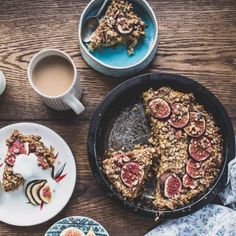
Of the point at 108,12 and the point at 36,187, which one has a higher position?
the point at 108,12

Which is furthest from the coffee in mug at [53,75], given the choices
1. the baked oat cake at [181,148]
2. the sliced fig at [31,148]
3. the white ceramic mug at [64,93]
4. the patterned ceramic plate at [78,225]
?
the patterned ceramic plate at [78,225]

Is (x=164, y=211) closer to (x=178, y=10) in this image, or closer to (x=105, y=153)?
(x=105, y=153)

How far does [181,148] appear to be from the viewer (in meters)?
3.23

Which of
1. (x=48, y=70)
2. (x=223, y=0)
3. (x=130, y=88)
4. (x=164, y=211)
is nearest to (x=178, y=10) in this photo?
(x=223, y=0)

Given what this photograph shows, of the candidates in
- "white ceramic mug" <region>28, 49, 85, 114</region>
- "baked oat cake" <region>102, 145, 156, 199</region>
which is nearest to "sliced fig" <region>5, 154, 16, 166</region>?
"white ceramic mug" <region>28, 49, 85, 114</region>

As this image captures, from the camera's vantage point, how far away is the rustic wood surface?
3326 mm

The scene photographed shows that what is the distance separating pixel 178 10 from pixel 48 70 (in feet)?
2.06

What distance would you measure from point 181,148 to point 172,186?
162 millimetres

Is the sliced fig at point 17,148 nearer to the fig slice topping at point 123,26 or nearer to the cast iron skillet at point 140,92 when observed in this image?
the cast iron skillet at point 140,92

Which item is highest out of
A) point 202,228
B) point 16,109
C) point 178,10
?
point 178,10

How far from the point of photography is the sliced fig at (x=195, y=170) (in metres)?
3.21

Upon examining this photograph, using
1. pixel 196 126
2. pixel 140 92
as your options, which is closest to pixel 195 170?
pixel 196 126

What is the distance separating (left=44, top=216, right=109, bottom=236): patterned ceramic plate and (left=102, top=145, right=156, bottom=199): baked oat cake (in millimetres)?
200

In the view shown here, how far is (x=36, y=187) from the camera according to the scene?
327 cm
